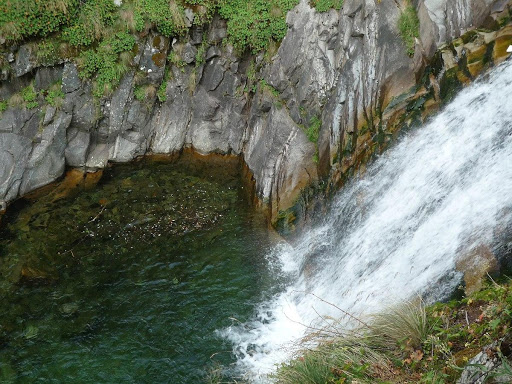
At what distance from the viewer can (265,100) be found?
14.2 m

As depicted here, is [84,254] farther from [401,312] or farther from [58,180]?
[401,312]

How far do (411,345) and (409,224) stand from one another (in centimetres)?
326

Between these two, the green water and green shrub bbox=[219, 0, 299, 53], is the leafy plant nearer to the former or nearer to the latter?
the green water

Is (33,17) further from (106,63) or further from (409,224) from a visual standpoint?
(409,224)

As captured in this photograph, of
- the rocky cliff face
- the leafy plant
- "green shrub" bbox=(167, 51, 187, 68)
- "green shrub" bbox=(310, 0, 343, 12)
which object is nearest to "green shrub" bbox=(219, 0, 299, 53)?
the rocky cliff face

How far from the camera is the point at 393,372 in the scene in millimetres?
5953

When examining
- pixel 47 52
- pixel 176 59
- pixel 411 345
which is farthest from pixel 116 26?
pixel 411 345

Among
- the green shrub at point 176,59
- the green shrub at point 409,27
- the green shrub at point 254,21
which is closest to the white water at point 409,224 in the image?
the green shrub at point 409,27

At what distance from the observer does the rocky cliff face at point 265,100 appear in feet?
35.1

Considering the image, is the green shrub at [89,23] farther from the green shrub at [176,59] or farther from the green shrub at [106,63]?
the green shrub at [176,59]

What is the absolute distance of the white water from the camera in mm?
7754

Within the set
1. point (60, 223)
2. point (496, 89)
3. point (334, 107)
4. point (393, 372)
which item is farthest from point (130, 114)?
point (393, 372)

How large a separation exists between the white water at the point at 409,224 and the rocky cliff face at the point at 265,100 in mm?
790

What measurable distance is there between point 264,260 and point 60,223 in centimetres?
527
